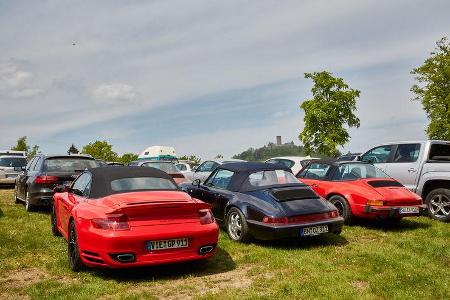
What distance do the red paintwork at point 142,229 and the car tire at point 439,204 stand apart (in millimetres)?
6878

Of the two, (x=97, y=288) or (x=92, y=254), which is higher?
(x=92, y=254)

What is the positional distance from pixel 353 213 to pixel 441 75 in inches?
1188

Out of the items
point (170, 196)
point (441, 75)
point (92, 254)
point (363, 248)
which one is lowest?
point (363, 248)

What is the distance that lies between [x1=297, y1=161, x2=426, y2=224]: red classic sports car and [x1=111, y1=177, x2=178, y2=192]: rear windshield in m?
4.43

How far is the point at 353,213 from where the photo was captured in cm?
968

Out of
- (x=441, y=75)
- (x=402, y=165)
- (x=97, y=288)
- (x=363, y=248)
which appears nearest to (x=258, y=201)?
(x=363, y=248)

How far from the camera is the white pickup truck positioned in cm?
1082

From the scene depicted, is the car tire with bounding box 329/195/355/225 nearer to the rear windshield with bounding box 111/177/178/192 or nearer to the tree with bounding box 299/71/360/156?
the rear windshield with bounding box 111/177/178/192

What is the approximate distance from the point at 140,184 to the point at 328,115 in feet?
117

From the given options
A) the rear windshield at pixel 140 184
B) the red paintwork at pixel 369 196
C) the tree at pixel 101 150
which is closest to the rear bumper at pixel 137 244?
the rear windshield at pixel 140 184

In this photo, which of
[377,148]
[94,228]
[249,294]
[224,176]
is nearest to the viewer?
[249,294]

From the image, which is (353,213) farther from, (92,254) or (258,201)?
(92,254)

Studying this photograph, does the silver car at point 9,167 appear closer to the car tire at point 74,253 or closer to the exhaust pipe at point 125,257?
the car tire at point 74,253

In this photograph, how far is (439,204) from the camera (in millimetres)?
10836
